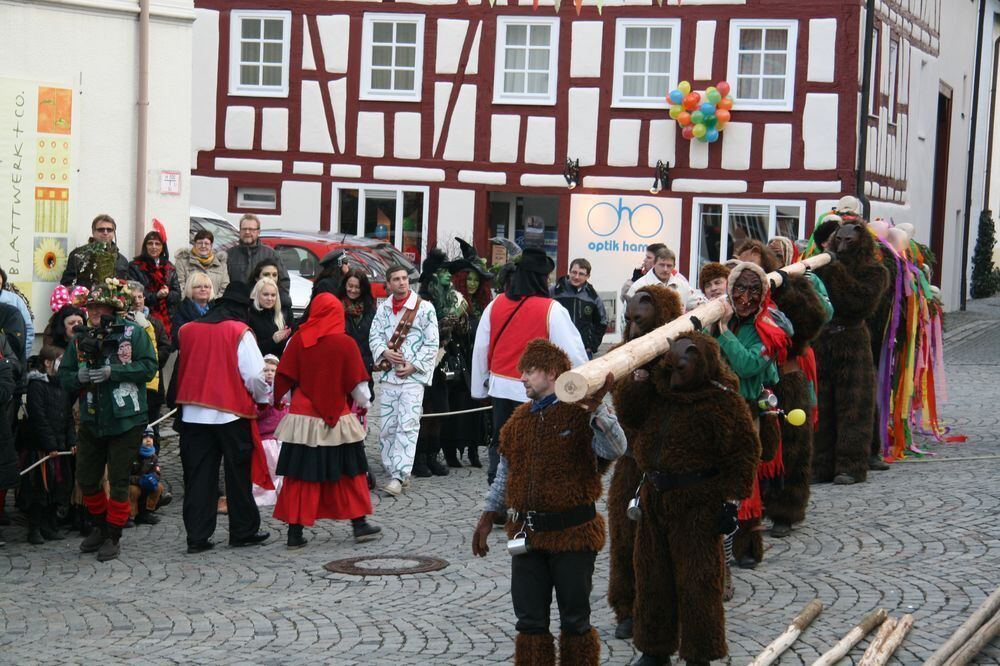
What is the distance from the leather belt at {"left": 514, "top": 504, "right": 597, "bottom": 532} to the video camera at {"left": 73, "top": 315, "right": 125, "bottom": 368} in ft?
13.8

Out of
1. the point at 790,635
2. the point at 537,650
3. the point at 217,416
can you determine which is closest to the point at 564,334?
the point at 217,416

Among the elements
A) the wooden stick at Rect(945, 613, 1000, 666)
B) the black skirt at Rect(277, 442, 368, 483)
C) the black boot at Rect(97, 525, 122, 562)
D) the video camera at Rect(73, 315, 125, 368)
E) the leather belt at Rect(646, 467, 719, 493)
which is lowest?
→ the black boot at Rect(97, 525, 122, 562)

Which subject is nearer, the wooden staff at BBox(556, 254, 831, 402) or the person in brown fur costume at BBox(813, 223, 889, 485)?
the wooden staff at BBox(556, 254, 831, 402)

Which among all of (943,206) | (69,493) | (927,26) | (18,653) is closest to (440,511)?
(69,493)

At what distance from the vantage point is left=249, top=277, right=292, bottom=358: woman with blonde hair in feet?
38.0

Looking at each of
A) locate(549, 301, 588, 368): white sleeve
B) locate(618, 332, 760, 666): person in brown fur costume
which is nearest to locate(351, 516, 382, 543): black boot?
locate(549, 301, 588, 368): white sleeve

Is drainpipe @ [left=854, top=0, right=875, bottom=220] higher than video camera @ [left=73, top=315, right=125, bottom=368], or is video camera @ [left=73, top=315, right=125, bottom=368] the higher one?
drainpipe @ [left=854, top=0, right=875, bottom=220]

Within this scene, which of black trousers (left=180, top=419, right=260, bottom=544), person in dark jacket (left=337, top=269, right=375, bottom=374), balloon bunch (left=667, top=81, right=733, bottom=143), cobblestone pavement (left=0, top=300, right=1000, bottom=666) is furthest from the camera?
balloon bunch (left=667, top=81, right=733, bottom=143)

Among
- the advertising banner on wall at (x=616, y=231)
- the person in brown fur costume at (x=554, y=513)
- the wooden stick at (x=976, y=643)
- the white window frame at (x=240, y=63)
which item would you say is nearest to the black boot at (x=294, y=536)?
the person in brown fur costume at (x=554, y=513)

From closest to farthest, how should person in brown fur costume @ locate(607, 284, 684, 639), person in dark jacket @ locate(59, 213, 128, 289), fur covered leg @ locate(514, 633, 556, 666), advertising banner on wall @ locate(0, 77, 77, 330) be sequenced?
fur covered leg @ locate(514, 633, 556, 666) < person in brown fur costume @ locate(607, 284, 684, 639) < person in dark jacket @ locate(59, 213, 128, 289) < advertising banner on wall @ locate(0, 77, 77, 330)

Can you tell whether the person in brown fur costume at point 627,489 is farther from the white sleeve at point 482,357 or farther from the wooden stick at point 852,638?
the white sleeve at point 482,357

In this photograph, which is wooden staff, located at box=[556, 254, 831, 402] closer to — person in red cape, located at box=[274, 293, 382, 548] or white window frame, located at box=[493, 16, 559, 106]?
person in red cape, located at box=[274, 293, 382, 548]

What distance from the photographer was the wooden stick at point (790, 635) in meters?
6.76

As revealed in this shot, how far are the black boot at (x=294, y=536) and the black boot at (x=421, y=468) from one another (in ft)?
8.98
